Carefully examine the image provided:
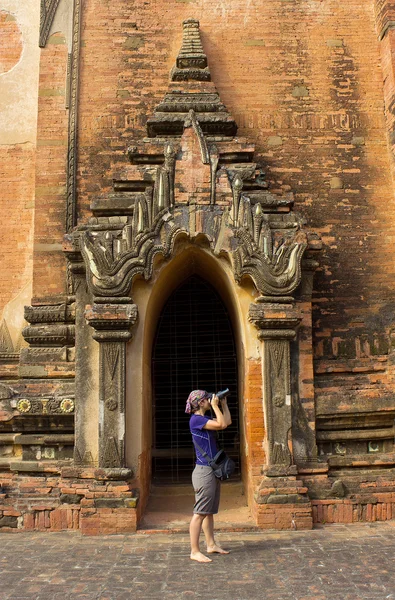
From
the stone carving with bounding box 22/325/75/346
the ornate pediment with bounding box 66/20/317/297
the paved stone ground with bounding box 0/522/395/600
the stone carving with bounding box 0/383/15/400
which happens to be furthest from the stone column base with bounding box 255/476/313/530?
the stone carving with bounding box 0/383/15/400

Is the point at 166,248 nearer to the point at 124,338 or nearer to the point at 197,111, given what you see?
the point at 124,338

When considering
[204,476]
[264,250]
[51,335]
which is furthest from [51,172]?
[204,476]

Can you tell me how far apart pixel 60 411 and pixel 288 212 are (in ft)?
15.1

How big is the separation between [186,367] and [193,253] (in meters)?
2.54

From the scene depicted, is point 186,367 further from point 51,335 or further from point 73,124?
point 73,124

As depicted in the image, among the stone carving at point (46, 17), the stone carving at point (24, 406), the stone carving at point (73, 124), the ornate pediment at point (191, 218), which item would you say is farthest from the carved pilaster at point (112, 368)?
the stone carving at point (46, 17)

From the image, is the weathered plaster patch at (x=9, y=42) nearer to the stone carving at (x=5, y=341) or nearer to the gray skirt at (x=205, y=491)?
the stone carving at (x=5, y=341)

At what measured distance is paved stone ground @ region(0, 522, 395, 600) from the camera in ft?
18.5

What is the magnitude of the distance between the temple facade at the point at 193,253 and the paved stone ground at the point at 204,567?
0.48 m

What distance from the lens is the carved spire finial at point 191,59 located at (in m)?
10.9

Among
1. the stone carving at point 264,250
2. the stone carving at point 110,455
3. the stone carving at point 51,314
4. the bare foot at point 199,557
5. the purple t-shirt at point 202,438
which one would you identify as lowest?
the bare foot at point 199,557

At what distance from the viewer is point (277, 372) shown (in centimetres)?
824

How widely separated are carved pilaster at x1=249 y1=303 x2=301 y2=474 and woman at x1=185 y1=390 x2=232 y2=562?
1365 mm

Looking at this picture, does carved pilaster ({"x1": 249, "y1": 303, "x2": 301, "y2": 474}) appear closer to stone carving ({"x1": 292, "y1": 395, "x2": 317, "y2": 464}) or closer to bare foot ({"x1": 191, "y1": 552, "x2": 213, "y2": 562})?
stone carving ({"x1": 292, "y1": 395, "x2": 317, "y2": 464})
